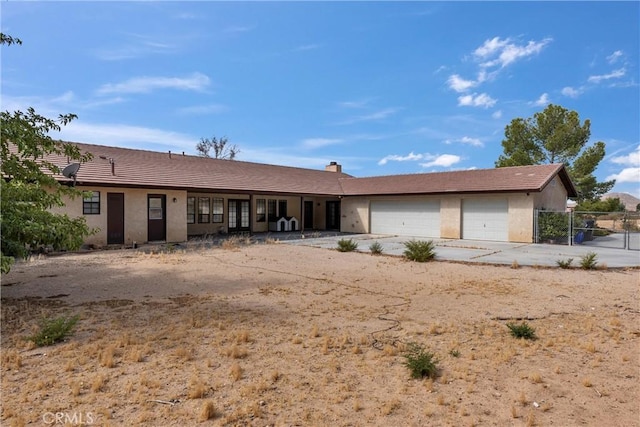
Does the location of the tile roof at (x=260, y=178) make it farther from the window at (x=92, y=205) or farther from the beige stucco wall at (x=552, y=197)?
the window at (x=92, y=205)

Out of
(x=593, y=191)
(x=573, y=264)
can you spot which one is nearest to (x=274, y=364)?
(x=573, y=264)

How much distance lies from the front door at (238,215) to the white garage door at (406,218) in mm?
8495

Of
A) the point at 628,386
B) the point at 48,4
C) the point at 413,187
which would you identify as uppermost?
the point at 48,4

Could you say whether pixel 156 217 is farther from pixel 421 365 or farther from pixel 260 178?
pixel 421 365

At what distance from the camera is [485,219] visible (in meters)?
21.0

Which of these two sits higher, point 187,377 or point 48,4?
point 48,4

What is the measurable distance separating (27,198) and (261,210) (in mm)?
19686

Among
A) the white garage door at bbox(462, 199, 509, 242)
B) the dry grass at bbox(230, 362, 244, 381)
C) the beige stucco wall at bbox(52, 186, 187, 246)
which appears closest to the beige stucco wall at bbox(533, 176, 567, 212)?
the white garage door at bbox(462, 199, 509, 242)

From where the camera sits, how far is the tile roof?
18422 mm

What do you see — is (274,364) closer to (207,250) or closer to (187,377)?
(187,377)

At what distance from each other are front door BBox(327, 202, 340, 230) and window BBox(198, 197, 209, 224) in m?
9.96

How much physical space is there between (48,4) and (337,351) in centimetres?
969

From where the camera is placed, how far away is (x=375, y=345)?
5.12 metres

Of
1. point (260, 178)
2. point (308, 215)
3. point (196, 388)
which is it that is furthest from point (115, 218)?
point (196, 388)
